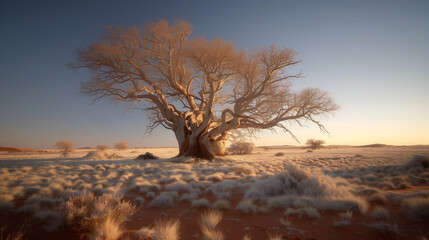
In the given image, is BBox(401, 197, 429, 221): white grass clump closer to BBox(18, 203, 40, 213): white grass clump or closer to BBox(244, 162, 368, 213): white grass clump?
BBox(244, 162, 368, 213): white grass clump

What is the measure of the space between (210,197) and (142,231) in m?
2.86

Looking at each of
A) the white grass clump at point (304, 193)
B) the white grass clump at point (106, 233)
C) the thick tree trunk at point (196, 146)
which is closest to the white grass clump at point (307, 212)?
the white grass clump at point (304, 193)

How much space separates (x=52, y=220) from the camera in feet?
10.3

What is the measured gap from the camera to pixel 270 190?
523 centimetres

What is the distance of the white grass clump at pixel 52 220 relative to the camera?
9.31ft

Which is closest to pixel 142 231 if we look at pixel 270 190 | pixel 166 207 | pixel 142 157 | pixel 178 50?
pixel 166 207

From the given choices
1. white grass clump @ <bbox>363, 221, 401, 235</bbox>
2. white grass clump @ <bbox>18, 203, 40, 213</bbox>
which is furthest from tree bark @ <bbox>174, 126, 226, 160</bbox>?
white grass clump @ <bbox>363, 221, 401, 235</bbox>

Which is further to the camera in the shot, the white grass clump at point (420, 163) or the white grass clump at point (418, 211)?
the white grass clump at point (420, 163)

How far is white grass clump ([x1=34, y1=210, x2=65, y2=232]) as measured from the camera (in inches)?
112

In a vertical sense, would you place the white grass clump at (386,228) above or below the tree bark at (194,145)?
below

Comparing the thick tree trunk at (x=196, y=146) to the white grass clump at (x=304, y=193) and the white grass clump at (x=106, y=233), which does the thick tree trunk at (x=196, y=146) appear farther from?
the white grass clump at (x=106, y=233)

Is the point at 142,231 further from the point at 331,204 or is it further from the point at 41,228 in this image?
the point at 331,204

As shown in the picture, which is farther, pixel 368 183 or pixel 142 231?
pixel 368 183

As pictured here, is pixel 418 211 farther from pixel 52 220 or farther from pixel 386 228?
pixel 52 220
